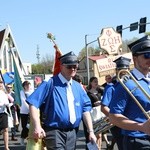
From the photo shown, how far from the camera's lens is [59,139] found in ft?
17.0

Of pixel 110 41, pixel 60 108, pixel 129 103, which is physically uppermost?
pixel 129 103

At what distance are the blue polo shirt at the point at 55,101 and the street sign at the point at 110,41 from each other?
887 cm

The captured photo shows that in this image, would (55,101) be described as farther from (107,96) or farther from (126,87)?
(126,87)

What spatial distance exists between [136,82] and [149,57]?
25 cm

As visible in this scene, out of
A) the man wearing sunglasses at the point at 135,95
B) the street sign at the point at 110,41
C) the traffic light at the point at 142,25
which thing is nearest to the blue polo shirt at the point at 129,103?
the man wearing sunglasses at the point at 135,95

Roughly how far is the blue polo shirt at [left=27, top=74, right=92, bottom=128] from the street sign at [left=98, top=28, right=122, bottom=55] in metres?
8.87

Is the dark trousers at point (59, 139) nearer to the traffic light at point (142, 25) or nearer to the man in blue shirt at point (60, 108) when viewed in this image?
the man in blue shirt at point (60, 108)

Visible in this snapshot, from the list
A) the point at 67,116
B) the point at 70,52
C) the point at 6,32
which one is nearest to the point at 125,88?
the point at 67,116

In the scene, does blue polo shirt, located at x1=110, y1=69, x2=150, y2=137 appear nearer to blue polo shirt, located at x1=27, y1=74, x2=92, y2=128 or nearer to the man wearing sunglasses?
the man wearing sunglasses

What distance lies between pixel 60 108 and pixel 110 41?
9701 millimetres

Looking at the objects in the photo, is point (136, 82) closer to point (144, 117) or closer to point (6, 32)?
point (144, 117)

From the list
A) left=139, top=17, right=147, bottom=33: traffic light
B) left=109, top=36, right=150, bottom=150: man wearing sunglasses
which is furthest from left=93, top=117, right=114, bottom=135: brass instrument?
left=139, top=17, right=147, bottom=33: traffic light

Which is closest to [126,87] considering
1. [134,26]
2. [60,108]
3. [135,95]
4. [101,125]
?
[135,95]

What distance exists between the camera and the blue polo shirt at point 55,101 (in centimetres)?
517
